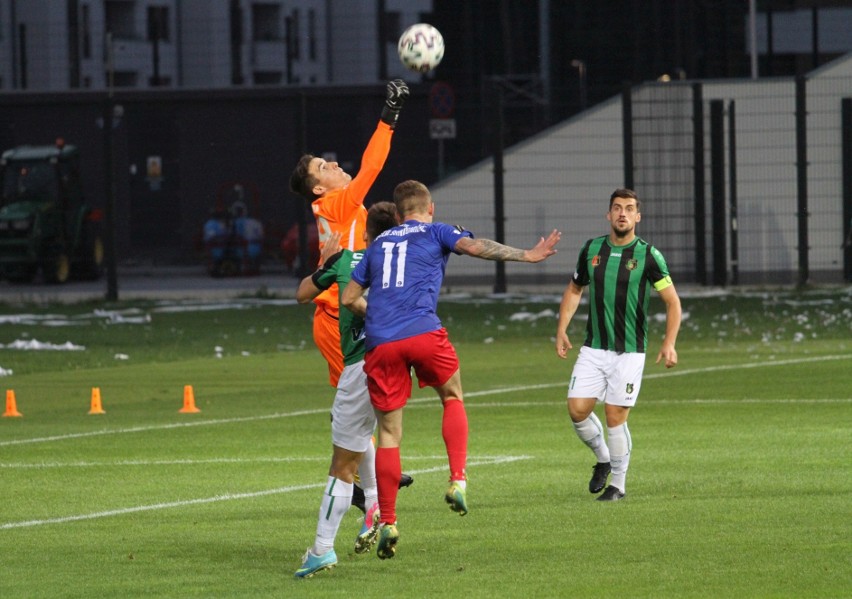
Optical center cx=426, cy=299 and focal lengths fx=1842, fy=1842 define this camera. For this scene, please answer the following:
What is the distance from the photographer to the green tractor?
130 feet

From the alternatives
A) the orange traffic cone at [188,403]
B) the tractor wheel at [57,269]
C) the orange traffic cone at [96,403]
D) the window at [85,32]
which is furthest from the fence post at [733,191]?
the window at [85,32]

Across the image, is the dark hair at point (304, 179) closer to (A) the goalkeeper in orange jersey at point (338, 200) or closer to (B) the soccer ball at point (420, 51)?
(A) the goalkeeper in orange jersey at point (338, 200)

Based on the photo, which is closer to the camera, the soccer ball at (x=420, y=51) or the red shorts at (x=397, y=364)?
the red shorts at (x=397, y=364)

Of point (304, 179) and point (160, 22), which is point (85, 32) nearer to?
point (160, 22)

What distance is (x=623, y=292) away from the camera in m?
11.7

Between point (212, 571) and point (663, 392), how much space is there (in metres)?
9.91

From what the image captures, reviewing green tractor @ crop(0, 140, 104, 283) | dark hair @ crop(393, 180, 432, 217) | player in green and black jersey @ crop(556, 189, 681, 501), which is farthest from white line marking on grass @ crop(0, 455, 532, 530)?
green tractor @ crop(0, 140, 104, 283)

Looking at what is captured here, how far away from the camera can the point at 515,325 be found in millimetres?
26953

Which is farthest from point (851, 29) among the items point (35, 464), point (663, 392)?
point (35, 464)

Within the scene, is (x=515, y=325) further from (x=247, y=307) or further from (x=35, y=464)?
(x=35, y=464)

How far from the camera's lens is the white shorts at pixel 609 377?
38.1 feet

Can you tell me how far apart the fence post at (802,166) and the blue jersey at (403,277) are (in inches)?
955

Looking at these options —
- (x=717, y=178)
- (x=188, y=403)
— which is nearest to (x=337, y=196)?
(x=188, y=403)

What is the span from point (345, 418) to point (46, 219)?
3165 centimetres
